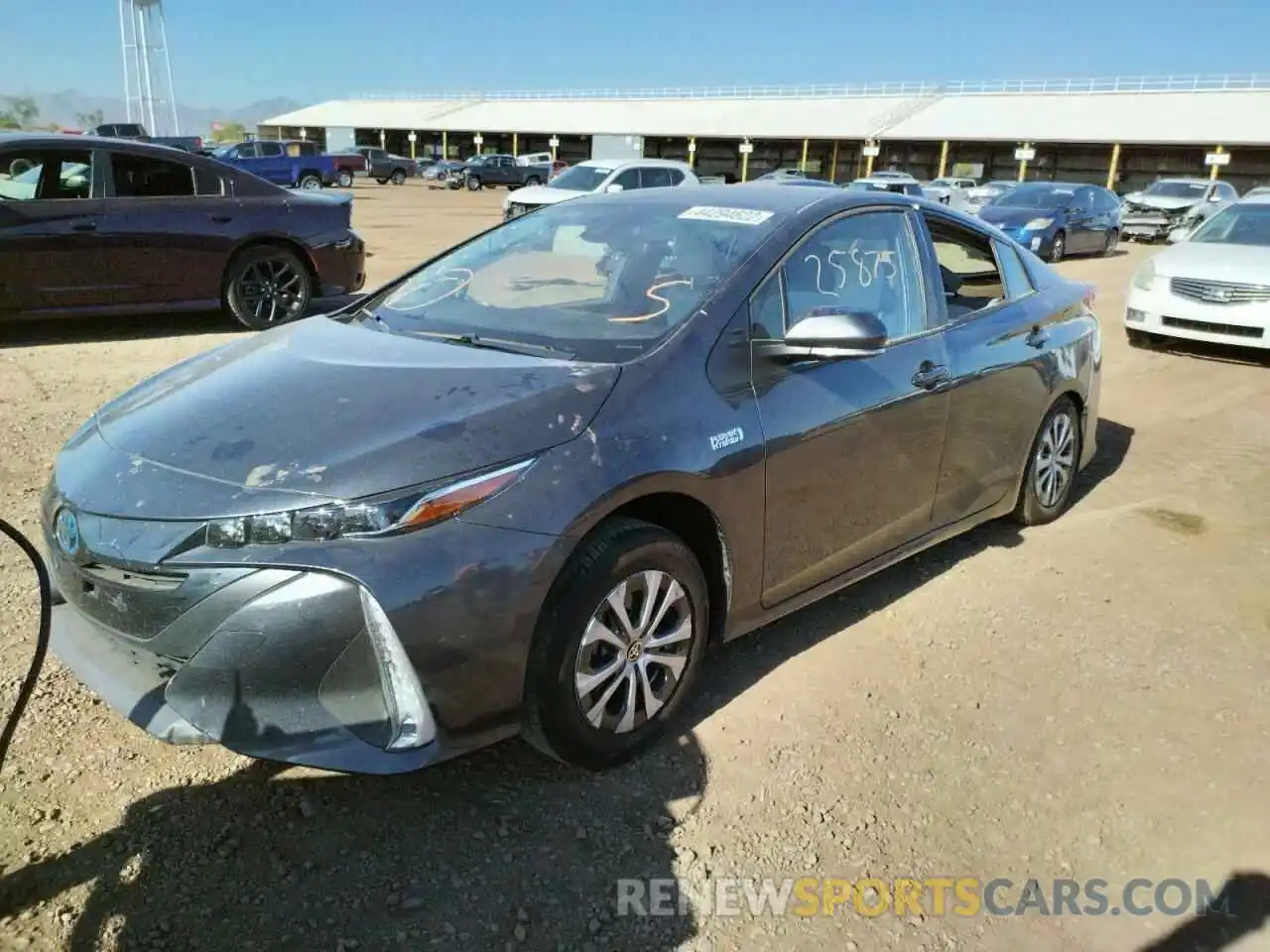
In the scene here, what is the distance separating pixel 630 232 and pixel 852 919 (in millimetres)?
2457

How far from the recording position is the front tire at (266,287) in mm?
8430

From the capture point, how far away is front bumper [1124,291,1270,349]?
8.89 m

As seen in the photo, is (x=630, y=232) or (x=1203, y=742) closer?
(x=1203, y=742)

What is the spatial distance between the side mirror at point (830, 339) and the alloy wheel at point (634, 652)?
88cm

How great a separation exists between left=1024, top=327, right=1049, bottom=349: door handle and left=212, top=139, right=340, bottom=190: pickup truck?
1406 inches

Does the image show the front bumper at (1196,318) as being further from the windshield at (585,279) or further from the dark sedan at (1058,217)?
the dark sedan at (1058,217)

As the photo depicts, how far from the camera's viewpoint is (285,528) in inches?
90.0

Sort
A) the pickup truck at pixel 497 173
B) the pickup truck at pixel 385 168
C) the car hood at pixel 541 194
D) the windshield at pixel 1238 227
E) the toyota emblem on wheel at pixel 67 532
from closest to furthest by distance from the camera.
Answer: the toyota emblem on wheel at pixel 67 532 → the windshield at pixel 1238 227 → the car hood at pixel 541 194 → the pickup truck at pixel 497 173 → the pickup truck at pixel 385 168

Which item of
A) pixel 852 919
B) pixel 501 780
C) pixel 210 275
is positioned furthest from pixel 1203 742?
pixel 210 275

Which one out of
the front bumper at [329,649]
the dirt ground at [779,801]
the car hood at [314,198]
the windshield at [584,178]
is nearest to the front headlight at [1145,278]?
the dirt ground at [779,801]

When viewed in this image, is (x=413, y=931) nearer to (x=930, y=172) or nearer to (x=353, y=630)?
(x=353, y=630)

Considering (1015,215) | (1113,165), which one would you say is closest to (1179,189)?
(1015,215)

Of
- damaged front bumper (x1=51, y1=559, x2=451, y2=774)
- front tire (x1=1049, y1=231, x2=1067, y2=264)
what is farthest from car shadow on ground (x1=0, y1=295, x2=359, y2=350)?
front tire (x1=1049, y1=231, x2=1067, y2=264)

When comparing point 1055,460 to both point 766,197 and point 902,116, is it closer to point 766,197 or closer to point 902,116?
point 766,197
